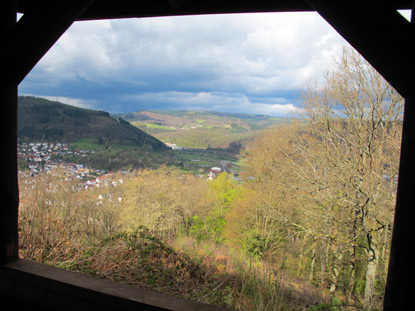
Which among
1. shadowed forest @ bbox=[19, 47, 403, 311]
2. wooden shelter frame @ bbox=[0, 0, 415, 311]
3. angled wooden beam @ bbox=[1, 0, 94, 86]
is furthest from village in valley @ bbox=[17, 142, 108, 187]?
angled wooden beam @ bbox=[1, 0, 94, 86]

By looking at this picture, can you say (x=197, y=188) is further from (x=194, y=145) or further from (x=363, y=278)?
(x=194, y=145)

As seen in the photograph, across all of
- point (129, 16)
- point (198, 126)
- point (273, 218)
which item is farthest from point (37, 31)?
point (198, 126)

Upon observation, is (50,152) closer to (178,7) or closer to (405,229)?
(178,7)

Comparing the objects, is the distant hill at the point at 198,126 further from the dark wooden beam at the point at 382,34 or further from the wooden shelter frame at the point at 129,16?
the dark wooden beam at the point at 382,34

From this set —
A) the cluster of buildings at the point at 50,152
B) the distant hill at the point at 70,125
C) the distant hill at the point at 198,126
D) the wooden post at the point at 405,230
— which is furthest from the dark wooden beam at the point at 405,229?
the distant hill at the point at 198,126

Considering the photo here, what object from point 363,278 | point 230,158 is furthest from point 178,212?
point 230,158

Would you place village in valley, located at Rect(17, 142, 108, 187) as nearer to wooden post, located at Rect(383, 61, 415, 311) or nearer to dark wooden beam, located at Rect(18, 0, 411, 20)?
dark wooden beam, located at Rect(18, 0, 411, 20)
